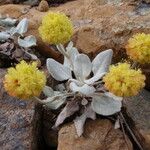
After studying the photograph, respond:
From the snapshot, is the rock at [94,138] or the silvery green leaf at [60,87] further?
the silvery green leaf at [60,87]

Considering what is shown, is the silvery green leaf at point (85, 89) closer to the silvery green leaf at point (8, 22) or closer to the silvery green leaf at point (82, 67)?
the silvery green leaf at point (82, 67)

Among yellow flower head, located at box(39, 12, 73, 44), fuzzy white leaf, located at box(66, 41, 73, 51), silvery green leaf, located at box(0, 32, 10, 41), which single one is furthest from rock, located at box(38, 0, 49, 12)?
yellow flower head, located at box(39, 12, 73, 44)

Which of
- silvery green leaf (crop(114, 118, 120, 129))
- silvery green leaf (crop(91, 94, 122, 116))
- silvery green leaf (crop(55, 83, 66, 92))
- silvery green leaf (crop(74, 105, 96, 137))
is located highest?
silvery green leaf (crop(91, 94, 122, 116))

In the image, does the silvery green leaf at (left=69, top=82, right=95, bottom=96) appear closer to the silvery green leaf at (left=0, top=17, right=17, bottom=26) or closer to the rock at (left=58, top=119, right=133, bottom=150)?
the rock at (left=58, top=119, right=133, bottom=150)

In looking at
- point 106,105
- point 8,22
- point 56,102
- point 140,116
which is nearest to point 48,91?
point 56,102

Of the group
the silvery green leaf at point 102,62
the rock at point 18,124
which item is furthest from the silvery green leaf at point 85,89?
the rock at point 18,124

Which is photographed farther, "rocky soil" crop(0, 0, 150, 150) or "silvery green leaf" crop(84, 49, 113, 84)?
"silvery green leaf" crop(84, 49, 113, 84)

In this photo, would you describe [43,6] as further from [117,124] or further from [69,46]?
[117,124]

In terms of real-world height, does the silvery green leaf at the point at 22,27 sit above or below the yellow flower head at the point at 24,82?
below
